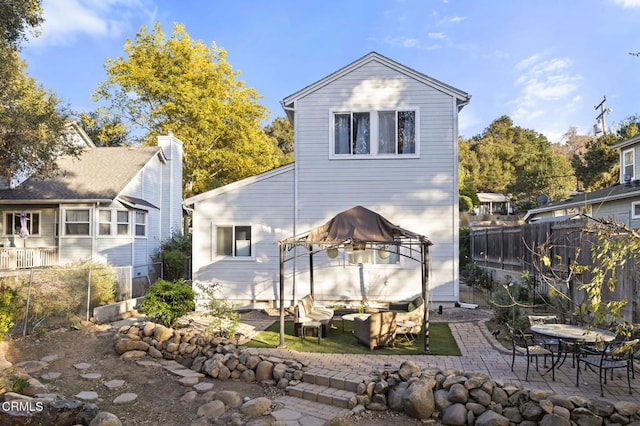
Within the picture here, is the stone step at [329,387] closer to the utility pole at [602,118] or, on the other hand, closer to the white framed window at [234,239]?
the white framed window at [234,239]

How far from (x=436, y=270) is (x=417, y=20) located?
1060cm

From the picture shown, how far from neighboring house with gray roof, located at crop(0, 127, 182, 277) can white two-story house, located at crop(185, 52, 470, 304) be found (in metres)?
6.78

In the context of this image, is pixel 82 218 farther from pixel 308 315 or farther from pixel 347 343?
pixel 347 343

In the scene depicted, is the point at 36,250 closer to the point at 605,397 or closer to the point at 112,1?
the point at 112,1

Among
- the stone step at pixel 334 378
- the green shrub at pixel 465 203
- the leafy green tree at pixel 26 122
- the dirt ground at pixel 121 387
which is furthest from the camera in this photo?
the green shrub at pixel 465 203

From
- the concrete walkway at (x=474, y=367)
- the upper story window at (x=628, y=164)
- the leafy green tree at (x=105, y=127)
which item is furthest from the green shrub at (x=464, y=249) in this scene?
the leafy green tree at (x=105, y=127)

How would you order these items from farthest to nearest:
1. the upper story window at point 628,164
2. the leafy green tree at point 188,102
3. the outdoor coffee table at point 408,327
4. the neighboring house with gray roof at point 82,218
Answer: the leafy green tree at point 188,102 < the upper story window at point 628,164 < the neighboring house with gray roof at point 82,218 < the outdoor coffee table at point 408,327

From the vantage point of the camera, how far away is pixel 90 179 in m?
20.0

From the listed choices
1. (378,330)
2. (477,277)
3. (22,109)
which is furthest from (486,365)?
(22,109)

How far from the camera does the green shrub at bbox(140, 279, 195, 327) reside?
961 cm

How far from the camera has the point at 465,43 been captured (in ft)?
64.3

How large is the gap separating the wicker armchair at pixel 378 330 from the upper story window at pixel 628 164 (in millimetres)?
18390

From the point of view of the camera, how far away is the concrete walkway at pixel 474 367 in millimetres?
6141

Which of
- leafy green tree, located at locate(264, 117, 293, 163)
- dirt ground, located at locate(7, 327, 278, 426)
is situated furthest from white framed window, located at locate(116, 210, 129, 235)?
leafy green tree, located at locate(264, 117, 293, 163)
